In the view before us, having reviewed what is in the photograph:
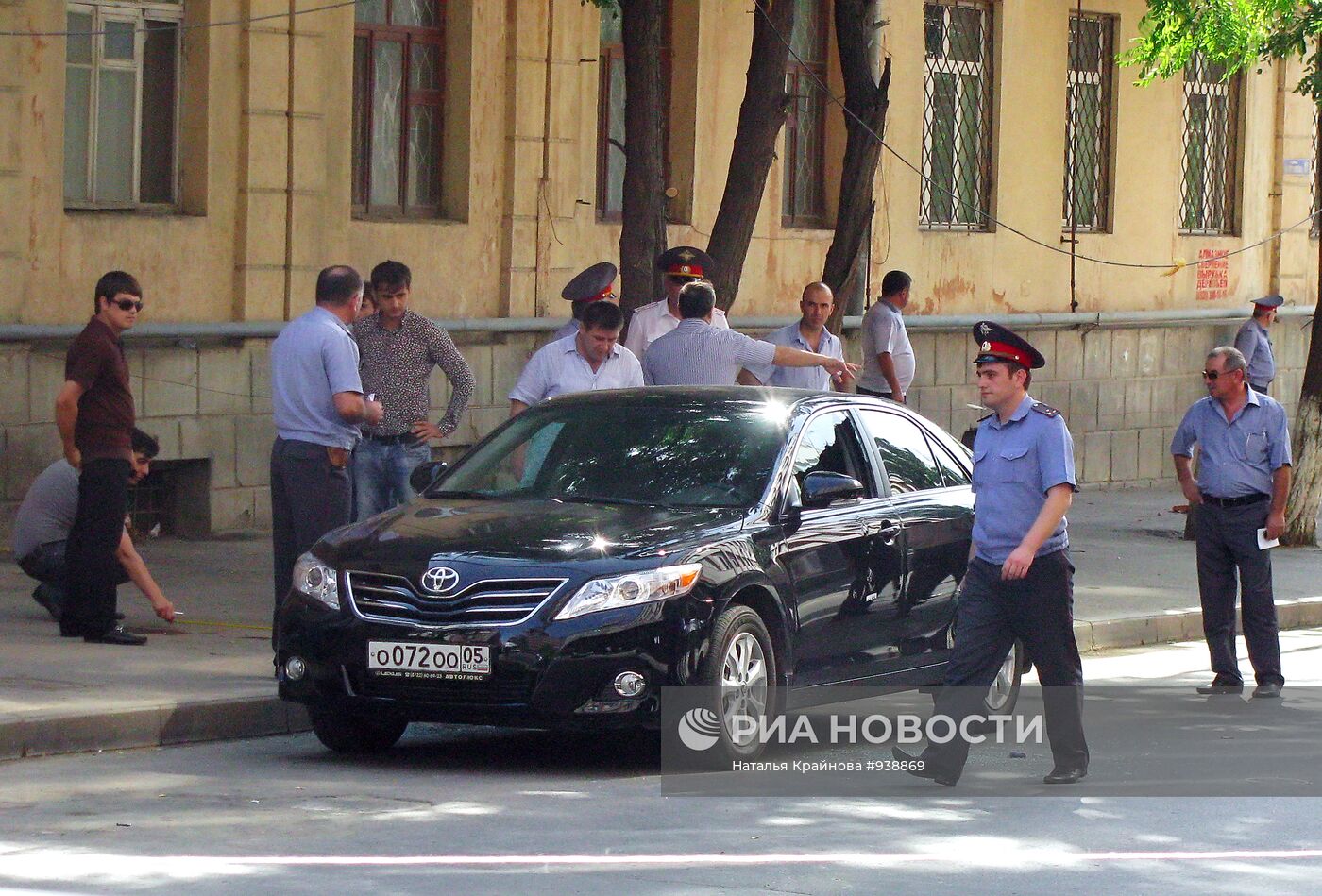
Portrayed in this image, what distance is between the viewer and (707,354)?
11672 millimetres

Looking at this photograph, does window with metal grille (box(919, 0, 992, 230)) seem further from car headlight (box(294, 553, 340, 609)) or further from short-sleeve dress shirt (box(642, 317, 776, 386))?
car headlight (box(294, 553, 340, 609))

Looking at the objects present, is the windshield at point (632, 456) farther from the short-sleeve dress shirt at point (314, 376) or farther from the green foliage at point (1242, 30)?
the green foliage at point (1242, 30)

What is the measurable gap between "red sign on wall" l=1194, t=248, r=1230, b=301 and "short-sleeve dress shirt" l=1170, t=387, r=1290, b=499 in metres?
13.6

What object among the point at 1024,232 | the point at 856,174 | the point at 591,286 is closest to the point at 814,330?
the point at 591,286

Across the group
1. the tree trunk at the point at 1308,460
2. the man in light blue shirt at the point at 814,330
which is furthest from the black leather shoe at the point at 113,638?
the tree trunk at the point at 1308,460

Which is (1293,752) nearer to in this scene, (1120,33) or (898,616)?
(898,616)

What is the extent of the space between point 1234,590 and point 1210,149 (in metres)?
14.6

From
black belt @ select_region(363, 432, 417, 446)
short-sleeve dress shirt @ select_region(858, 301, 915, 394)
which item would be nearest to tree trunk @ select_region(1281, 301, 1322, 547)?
short-sleeve dress shirt @ select_region(858, 301, 915, 394)

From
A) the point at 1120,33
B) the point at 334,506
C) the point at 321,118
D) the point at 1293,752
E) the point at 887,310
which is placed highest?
the point at 1120,33

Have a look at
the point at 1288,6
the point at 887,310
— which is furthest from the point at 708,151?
the point at 1288,6

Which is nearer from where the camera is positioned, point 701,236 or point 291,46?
point 291,46

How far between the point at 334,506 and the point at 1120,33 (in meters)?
15.2

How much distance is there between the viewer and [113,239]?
15.1m

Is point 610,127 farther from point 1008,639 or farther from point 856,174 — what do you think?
point 1008,639
